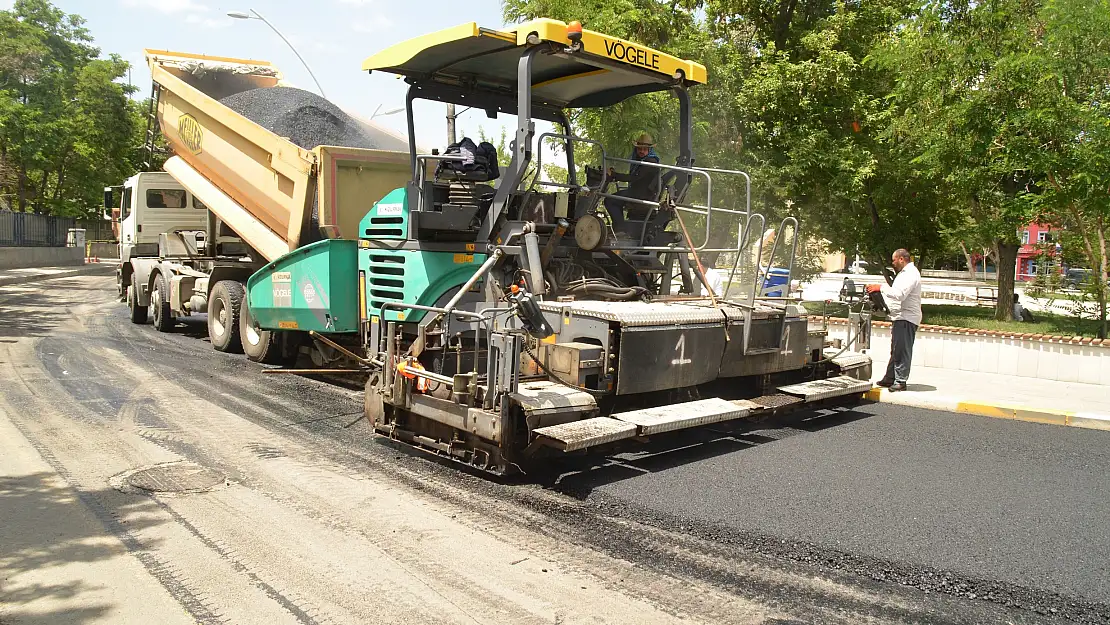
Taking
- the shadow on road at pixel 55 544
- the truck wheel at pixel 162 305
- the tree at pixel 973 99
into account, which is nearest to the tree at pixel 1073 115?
the tree at pixel 973 99

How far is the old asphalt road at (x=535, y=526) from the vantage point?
3.52 meters

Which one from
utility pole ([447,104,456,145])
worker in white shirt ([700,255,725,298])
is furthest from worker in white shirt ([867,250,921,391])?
utility pole ([447,104,456,145])

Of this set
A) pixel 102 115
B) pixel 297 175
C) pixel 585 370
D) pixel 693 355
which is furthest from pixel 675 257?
pixel 102 115

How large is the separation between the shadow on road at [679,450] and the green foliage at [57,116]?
28.4 m

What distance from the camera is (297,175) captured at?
8.58 meters

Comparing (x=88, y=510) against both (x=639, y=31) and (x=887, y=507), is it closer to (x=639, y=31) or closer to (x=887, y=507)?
(x=887, y=507)

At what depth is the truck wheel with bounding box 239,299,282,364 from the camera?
9.27m

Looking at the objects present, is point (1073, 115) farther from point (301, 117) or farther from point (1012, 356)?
point (301, 117)

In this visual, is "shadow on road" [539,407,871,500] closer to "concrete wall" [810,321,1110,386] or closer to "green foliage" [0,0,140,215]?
"concrete wall" [810,321,1110,386]

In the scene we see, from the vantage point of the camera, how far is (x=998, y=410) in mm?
8000

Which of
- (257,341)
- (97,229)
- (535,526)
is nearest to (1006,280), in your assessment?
(257,341)

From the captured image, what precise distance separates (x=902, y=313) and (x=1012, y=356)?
2921mm

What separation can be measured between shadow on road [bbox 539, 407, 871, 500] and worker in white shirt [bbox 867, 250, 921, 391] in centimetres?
147

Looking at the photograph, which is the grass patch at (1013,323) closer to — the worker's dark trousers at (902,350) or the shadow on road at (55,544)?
the worker's dark trousers at (902,350)
